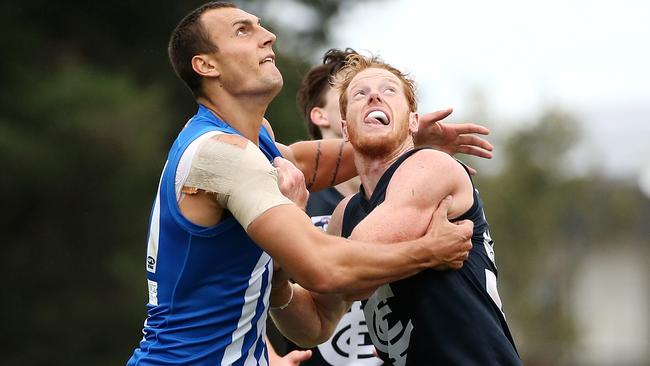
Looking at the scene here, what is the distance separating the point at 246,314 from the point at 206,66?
1.19 metres

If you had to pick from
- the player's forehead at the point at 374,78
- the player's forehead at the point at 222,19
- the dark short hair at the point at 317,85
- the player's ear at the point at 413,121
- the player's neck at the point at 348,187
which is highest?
the dark short hair at the point at 317,85

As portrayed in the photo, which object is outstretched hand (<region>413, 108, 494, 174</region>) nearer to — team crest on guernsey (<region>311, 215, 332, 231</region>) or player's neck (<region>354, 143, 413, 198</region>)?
player's neck (<region>354, 143, 413, 198</region>)

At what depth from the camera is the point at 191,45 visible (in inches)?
216

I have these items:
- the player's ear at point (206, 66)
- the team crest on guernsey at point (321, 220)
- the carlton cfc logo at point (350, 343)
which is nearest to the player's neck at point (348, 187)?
the team crest on guernsey at point (321, 220)

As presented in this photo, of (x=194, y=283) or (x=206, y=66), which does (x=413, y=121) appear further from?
(x=194, y=283)

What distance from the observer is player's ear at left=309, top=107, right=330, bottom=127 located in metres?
7.31

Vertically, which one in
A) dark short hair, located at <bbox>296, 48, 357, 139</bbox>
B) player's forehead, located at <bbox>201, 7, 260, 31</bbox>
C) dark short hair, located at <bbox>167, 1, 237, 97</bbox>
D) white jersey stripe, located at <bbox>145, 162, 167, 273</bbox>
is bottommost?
white jersey stripe, located at <bbox>145, 162, 167, 273</bbox>

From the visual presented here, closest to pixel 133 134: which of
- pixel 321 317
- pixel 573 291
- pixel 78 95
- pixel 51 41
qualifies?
pixel 78 95

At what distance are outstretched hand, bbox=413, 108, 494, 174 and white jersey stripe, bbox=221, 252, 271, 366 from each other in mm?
1282

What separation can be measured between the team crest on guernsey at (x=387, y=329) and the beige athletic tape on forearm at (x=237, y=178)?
0.74 metres

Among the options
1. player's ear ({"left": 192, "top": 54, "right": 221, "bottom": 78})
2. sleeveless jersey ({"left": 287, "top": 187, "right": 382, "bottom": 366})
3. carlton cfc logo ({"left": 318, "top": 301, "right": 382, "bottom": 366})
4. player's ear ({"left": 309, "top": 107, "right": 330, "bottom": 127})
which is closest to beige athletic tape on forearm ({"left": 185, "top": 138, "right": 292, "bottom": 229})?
player's ear ({"left": 192, "top": 54, "right": 221, "bottom": 78})

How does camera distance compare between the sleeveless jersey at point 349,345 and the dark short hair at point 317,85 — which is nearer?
the sleeveless jersey at point 349,345

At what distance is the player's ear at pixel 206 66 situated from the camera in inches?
213

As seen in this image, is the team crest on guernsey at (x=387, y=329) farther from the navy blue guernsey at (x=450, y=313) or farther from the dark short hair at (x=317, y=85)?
the dark short hair at (x=317, y=85)
